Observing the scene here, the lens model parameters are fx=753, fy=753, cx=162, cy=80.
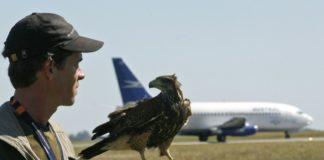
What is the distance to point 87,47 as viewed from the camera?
101 inches

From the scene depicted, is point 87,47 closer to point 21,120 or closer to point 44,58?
point 44,58

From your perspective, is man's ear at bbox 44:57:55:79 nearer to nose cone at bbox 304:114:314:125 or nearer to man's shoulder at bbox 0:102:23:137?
man's shoulder at bbox 0:102:23:137

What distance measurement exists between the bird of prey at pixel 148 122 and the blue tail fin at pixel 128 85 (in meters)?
52.1

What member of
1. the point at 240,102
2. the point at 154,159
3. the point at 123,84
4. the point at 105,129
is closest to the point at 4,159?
the point at 105,129

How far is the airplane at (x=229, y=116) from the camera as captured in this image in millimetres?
57469

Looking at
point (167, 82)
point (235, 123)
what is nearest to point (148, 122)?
point (167, 82)

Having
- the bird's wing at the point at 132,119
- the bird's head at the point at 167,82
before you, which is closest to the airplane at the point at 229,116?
the bird's wing at the point at 132,119

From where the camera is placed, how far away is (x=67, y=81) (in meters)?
2.56

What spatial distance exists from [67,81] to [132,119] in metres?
1.17

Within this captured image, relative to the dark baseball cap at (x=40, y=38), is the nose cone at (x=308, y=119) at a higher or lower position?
lower

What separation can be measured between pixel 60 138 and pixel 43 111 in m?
0.24

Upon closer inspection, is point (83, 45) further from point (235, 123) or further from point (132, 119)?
point (235, 123)

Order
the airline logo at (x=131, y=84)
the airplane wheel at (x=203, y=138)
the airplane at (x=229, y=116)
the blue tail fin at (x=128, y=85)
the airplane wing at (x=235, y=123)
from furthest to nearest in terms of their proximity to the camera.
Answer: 1. the airplane wheel at (x=203, y=138)
2. the airplane wing at (x=235, y=123)
3. the airplane at (x=229, y=116)
4. the airline logo at (x=131, y=84)
5. the blue tail fin at (x=128, y=85)

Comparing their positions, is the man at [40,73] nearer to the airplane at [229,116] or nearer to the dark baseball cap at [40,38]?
the dark baseball cap at [40,38]
